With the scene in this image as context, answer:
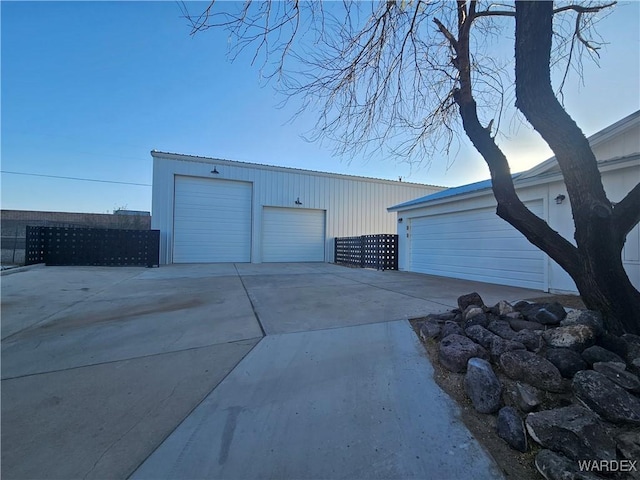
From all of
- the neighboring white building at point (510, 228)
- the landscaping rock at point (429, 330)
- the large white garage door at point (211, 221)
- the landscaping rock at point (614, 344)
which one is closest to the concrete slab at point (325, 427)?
the landscaping rock at point (429, 330)

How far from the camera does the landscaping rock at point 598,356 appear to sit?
7.13 feet

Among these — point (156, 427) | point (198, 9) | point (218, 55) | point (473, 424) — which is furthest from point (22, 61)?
point (473, 424)

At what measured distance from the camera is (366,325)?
373cm

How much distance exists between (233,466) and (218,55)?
4368 millimetres

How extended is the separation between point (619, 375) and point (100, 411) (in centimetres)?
363

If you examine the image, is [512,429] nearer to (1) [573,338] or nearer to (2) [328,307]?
(1) [573,338]

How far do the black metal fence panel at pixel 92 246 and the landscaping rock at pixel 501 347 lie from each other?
503 inches

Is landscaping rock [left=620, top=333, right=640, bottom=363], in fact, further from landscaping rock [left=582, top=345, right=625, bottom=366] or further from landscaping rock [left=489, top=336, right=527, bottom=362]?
landscaping rock [left=489, top=336, right=527, bottom=362]

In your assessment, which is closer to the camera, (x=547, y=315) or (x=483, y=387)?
(x=483, y=387)

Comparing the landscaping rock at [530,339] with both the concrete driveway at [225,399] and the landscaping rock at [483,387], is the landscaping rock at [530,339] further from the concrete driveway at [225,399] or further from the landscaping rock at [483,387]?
the concrete driveway at [225,399]

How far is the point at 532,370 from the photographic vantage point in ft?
6.95

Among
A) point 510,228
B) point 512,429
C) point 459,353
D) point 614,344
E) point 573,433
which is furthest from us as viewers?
point 510,228

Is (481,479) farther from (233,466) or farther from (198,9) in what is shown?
(198,9)

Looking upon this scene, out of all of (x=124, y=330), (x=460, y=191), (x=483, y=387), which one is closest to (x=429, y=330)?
(x=483, y=387)
